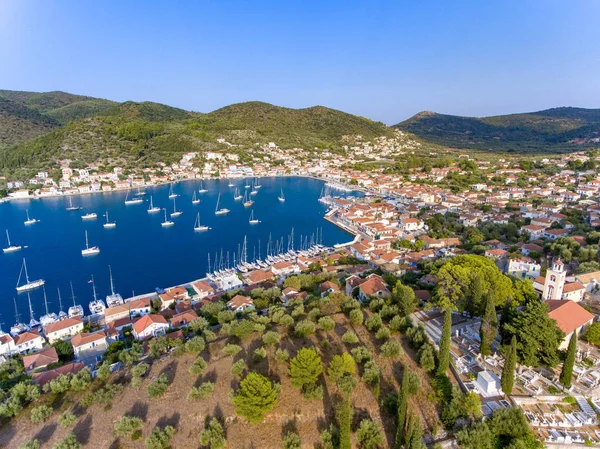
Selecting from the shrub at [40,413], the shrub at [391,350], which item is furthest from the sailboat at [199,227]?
the shrub at [391,350]

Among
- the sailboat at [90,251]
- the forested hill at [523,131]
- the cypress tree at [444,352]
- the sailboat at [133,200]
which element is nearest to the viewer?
the cypress tree at [444,352]

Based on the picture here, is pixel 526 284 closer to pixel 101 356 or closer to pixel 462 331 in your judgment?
pixel 462 331

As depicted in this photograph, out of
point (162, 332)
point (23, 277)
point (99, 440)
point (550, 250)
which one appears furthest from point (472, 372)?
point (23, 277)

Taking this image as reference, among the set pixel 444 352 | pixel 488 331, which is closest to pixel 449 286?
pixel 488 331

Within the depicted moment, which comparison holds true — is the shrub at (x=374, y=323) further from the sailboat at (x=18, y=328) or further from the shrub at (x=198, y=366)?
the sailboat at (x=18, y=328)

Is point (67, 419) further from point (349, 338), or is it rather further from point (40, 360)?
point (349, 338)

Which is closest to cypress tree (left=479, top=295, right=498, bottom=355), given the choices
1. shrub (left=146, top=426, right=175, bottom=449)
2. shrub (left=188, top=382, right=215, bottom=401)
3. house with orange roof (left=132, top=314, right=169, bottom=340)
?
shrub (left=188, top=382, right=215, bottom=401)
